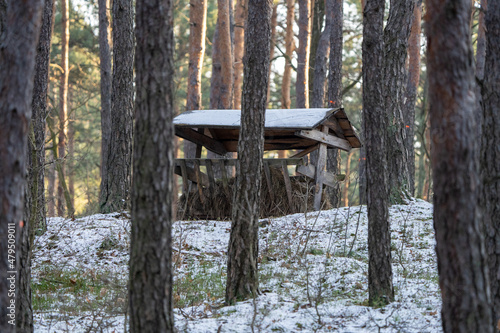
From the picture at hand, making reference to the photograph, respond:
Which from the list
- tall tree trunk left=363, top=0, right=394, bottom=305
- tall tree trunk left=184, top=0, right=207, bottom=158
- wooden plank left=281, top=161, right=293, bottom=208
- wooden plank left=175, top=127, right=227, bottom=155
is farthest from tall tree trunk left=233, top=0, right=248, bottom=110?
tall tree trunk left=363, top=0, right=394, bottom=305

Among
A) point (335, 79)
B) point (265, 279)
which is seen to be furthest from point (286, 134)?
point (265, 279)

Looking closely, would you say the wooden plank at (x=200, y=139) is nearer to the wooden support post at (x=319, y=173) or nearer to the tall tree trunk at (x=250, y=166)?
the wooden support post at (x=319, y=173)

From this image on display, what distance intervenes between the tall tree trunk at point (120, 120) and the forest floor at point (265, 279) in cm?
59

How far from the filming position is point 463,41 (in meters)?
3.82

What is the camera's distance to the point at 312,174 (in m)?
12.0

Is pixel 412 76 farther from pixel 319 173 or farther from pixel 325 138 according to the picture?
pixel 319 173

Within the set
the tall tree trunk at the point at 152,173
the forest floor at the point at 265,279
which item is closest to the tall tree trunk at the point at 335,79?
the forest floor at the point at 265,279

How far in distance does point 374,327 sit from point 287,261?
122 inches

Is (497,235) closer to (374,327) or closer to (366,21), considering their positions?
(374,327)

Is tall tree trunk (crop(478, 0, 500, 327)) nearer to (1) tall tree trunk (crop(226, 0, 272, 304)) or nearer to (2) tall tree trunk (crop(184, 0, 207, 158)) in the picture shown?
(1) tall tree trunk (crop(226, 0, 272, 304))

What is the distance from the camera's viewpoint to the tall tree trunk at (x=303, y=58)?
62.0 feet

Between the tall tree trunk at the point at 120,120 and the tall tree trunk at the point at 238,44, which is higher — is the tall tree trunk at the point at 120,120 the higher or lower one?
the lower one

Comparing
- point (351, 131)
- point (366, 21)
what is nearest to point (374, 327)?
point (366, 21)

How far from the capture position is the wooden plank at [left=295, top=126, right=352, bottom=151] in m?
11.2
